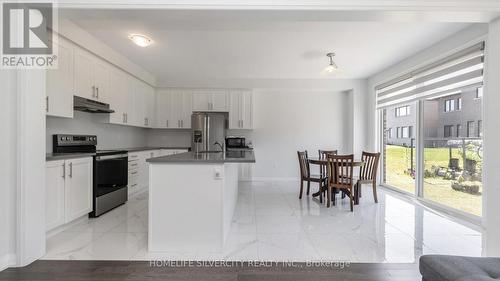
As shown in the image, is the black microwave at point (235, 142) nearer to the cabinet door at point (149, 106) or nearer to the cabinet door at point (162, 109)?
the cabinet door at point (162, 109)

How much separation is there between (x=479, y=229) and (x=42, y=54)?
5150 mm

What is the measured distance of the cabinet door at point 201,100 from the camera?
18.8 feet

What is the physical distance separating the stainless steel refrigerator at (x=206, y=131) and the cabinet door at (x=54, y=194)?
2860mm

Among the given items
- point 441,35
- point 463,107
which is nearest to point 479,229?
point 463,107

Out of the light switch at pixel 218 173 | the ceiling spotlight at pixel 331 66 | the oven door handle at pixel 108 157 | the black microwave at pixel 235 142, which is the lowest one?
the light switch at pixel 218 173

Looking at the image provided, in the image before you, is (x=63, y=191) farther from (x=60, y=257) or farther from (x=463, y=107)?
(x=463, y=107)

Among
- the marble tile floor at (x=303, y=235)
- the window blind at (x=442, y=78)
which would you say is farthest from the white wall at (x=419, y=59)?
the marble tile floor at (x=303, y=235)

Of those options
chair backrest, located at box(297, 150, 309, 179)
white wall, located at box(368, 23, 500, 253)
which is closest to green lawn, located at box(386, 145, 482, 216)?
white wall, located at box(368, 23, 500, 253)

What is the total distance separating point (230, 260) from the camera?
212 centimetres

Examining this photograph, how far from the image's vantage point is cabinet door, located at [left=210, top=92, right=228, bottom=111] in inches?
226

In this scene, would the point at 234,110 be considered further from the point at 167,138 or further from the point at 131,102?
the point at 131,102

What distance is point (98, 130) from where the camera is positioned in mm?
4023

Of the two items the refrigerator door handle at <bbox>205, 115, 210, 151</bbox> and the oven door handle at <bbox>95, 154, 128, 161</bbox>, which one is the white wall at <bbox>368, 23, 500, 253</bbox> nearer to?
the oven door handle at <bbox>95, 154, 128, 161</bbox>

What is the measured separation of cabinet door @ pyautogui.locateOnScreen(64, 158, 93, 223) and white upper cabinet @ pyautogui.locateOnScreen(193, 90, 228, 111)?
3024 mm
